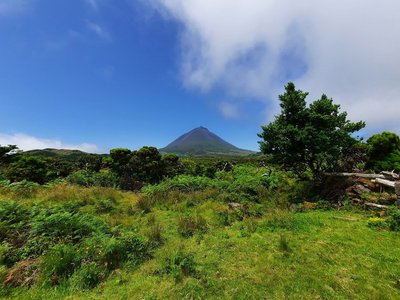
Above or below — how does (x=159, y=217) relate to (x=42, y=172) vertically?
below

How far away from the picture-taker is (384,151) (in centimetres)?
1283

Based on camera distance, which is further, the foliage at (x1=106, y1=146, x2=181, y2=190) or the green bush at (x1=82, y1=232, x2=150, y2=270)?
the foliage at (x1=106, y1=146, x2=181, y2=190)

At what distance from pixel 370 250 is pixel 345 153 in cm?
997

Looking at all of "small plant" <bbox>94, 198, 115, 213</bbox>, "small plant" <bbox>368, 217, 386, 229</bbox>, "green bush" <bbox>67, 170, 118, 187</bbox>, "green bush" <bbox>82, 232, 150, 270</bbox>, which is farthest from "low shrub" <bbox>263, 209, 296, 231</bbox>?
"green bush" <bbox>67, 170, 118, 187</bbox>

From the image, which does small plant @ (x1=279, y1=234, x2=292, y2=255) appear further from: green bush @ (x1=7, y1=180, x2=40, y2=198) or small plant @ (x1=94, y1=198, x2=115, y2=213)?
green bush @ (x1=7, y1=180, x2=40, y2=198)

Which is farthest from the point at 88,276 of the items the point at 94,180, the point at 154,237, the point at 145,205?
the point at 94,180

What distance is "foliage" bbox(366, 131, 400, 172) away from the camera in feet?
40.1

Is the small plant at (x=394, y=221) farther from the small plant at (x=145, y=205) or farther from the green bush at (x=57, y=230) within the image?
the small plant at (x=145, y=205)

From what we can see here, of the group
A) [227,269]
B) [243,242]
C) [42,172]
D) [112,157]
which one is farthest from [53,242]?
[112,157]

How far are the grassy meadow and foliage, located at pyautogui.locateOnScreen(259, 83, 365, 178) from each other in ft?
12.9

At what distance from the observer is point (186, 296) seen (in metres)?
4.30

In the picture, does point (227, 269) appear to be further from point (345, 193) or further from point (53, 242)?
point (345, 193)

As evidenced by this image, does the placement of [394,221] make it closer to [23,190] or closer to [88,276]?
[88,276]

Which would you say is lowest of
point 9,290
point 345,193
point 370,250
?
point 9,290
